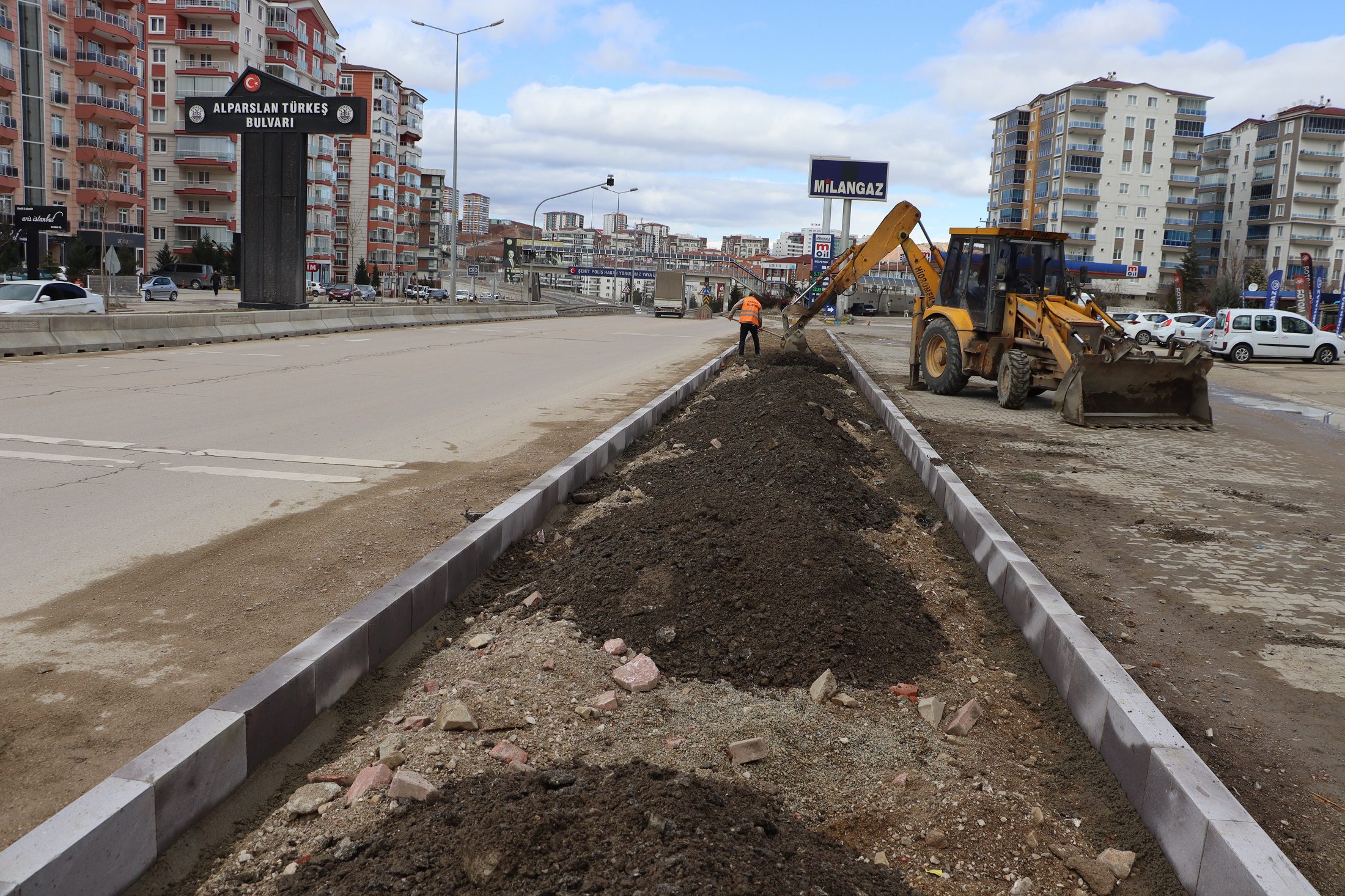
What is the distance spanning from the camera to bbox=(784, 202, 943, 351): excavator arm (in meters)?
19.3

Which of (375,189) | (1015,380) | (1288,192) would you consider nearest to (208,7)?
(375,189)

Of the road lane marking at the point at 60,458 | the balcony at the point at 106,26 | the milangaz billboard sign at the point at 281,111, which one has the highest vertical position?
the balcony at the point at 106,26

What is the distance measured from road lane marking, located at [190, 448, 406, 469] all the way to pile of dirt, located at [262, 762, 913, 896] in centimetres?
615

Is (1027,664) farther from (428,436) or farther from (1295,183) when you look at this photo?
(1295,183)

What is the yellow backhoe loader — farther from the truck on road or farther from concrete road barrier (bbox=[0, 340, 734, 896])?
the truck on road

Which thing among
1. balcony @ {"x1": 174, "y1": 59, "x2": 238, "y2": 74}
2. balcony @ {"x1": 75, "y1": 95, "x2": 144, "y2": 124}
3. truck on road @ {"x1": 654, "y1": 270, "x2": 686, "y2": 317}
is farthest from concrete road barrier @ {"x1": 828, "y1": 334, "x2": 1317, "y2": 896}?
balcony @ {"x1": 174, "y1": 59, "x2": 238, "y2": 74}

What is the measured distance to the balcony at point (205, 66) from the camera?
264 ft

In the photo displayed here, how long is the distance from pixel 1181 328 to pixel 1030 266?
86.4ft

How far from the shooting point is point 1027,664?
5.05m

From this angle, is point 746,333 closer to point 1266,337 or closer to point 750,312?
point 750,312

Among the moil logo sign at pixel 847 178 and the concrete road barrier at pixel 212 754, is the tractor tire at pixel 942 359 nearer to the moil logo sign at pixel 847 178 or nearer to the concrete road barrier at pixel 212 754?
the concrete road barrier at pixel 212 754

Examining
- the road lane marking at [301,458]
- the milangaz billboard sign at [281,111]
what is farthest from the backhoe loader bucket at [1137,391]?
the milangaz billboard sign at [281,111]

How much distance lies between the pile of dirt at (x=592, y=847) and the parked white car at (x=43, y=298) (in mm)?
25729

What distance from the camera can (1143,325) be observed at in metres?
42.2
